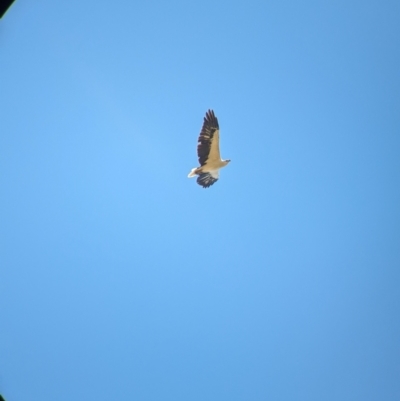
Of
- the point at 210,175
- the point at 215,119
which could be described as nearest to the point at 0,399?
the point at 215,119

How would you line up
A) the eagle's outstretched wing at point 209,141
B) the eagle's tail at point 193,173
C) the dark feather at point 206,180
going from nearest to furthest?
the eagle's outstretched wing at point 209,141
the eagle's tail at point 193,173
the dark feather at point 206,180

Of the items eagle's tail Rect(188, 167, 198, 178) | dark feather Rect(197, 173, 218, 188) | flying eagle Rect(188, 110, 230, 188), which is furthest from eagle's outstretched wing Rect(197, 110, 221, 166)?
dark feather Rect(197, 173, 218, 188)

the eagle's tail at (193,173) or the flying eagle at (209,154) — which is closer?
the flying eagle at (209,154)

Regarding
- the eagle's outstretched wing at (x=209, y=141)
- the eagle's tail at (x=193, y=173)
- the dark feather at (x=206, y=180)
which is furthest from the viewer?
the dark feather at (x=206, y=180)

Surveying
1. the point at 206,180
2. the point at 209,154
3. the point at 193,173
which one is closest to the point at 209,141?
the point at 209,154

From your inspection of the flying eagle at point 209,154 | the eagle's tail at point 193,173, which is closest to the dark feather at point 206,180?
the flying eagle at point 209,154

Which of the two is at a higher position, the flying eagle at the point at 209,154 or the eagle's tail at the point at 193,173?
the flying eagle at the point at 209,154

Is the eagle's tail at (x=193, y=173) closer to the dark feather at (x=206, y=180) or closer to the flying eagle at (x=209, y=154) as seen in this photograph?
the flying eagle at (x=209, y=154)

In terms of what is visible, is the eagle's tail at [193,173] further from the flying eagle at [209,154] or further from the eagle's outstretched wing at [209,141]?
the eagle's outstretched wing at [209,141]
